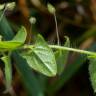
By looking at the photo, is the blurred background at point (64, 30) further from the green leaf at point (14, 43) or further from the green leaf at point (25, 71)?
the green leaf at point (14, 43)

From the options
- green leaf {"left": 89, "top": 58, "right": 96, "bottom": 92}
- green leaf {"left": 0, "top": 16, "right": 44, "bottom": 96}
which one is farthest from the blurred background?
green leaf {"left": 89, "top": 58, "right": 96, "bottom": 92}

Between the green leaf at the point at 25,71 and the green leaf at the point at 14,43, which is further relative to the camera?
the green leaf at the point at 25,71

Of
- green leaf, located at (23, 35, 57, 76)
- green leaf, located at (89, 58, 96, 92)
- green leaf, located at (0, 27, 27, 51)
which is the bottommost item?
green leaf, located at (89, 58, 96, 92)

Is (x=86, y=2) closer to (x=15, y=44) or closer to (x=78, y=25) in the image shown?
(x=78, y=25)

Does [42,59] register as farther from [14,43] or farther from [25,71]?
[25,71]

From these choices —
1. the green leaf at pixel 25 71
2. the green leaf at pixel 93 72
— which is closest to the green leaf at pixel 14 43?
the green leaf at pixel 93 72

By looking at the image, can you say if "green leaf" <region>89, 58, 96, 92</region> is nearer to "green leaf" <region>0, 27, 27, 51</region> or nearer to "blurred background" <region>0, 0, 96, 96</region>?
"green leaf" <region>0, 27, 27, 51</region>

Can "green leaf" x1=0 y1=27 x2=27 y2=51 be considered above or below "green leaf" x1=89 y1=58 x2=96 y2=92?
above
